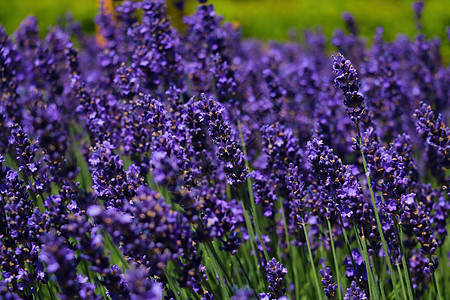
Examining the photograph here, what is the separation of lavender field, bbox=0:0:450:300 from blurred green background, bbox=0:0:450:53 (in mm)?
9733

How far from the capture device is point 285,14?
51.6ft

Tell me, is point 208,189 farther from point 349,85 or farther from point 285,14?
point 285,14

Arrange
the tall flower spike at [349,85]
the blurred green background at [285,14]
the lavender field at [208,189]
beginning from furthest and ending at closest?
the blurred green background at [285,14], the tall flower spike at [349,85], the lavender field at [208,189]

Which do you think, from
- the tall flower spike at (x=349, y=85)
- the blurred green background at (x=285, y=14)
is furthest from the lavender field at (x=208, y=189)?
the blurred green background at (x=285, y=14)

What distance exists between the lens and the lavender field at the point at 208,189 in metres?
2.03

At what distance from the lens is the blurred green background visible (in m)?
13.5

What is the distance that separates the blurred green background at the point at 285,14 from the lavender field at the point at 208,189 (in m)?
9.73

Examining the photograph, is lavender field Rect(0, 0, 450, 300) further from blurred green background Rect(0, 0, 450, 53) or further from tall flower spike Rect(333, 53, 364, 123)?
blurred green background Rect(0, 0, 450, 53)

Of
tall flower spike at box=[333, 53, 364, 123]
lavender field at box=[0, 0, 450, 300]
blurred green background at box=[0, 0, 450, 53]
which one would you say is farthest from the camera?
blurred green background at box=[0, 0, 450, 53]

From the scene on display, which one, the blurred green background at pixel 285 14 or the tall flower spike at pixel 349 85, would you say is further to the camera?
the blurred green background at pixel 285 14

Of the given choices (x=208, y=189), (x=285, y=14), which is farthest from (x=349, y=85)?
(x=285, y=14)

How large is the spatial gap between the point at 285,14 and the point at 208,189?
47.5 feet

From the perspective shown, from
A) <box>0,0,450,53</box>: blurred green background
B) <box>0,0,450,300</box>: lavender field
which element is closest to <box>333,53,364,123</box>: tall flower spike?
<box>0,0,450,300</box>: lavender field

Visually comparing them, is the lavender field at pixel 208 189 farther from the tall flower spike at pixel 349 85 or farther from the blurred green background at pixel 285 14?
the blurred green background at pixel 285 14
